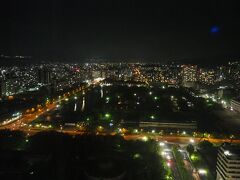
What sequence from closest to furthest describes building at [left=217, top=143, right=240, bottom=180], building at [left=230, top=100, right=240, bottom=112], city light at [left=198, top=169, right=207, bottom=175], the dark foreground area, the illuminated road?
1. building at [left=217, top=143, right=240, bottom=180]
2. the dark foreground area
3. city light at [left=198, top=169, right=207, bottom=175]
4. the illuminated road
5. building at [left=230, top=100, right=240, bottom=112]

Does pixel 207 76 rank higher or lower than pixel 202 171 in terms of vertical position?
higher

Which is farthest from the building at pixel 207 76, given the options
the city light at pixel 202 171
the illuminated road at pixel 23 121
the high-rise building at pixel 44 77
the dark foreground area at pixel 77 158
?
the city light at pixel 202 171

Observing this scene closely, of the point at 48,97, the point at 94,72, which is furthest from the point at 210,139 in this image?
the point at 94,72

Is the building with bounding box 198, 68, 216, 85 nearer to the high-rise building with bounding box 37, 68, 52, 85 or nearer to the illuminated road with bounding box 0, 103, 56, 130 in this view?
the high-rise building with bounding box 37, 68, 52, 85

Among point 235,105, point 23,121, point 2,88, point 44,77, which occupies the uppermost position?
point 44,77

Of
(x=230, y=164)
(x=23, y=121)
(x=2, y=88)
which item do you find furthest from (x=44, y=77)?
(x=230, y=164)

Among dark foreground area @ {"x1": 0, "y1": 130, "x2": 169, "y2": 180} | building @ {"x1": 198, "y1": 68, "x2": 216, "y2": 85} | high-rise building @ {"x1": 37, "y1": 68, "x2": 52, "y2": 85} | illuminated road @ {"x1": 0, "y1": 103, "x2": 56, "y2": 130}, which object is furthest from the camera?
building @ {"x1": 198, "y1": 68, "x2": 216, "y2": 85}

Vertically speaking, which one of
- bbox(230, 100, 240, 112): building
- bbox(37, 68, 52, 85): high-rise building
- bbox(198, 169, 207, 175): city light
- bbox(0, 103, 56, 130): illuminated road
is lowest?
bbox(198, 169, 207, 175): city light

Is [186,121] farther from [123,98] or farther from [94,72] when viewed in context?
[94,72]

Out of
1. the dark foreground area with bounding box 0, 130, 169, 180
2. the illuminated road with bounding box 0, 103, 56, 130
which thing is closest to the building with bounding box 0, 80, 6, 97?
the illuminated road with bounding box 0, 103, 56, 130

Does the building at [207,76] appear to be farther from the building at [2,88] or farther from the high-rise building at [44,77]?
the building at [2,88]

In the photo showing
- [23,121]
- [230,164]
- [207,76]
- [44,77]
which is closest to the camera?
[230,164]

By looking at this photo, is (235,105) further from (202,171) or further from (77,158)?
(77,158)

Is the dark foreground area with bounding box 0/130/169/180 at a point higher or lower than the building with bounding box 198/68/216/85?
lower
